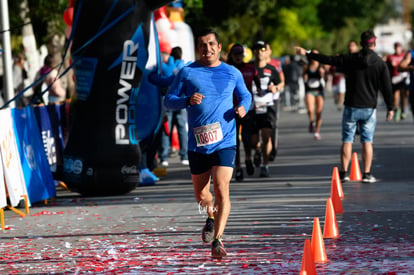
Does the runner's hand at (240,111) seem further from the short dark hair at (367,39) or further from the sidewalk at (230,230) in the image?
the short dark hair at (367,39)

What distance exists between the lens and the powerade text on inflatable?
13453 millimetres

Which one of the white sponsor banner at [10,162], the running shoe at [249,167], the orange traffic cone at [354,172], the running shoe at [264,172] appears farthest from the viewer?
the running shoe at [249,167]

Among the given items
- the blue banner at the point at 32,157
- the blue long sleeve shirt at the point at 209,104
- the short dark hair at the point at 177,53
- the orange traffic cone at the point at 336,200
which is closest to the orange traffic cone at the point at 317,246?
the blue long sleeve shirt at the point at 209,104

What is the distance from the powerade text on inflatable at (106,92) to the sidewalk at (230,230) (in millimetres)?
335

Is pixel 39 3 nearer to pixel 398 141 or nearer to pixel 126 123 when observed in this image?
pixel 398 141

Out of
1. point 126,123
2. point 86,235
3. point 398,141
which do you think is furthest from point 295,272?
point 398,141

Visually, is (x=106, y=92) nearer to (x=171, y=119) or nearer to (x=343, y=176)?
(x=343, y=176)

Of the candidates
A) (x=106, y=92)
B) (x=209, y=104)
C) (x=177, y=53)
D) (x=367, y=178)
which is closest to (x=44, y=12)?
(x=177, y=53)

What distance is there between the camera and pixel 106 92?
44.4 ft

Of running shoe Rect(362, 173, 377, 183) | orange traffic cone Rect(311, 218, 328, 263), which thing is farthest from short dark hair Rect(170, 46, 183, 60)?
orange traffic cone Rect(311, 218, 328, 263)

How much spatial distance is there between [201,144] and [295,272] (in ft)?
5.12

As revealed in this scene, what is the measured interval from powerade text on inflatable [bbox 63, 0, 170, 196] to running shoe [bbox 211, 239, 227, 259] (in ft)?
17.4

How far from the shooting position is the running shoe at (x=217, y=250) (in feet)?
27.7

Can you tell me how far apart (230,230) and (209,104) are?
1808 mm
